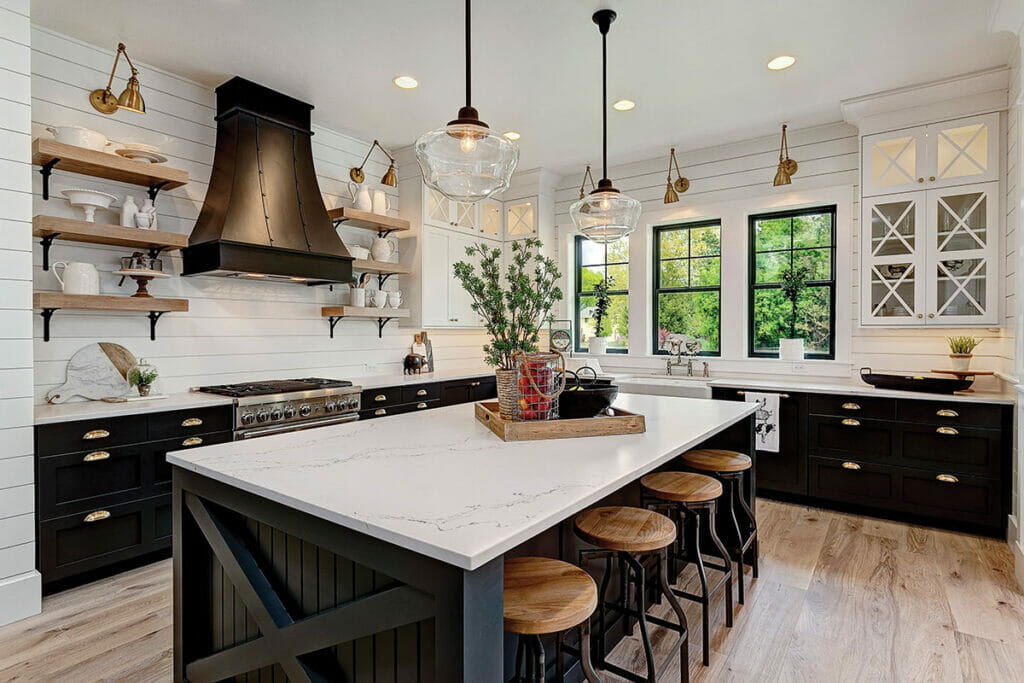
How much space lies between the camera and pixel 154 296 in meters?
3.41

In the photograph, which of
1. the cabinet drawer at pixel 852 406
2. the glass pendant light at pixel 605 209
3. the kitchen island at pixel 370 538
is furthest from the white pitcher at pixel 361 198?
the cabinet drawer at pixel 852 406

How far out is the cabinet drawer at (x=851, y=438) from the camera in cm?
360

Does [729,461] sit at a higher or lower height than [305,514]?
lower

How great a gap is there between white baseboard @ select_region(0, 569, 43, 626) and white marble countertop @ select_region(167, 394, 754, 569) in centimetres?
148

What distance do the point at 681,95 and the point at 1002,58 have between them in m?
1.85

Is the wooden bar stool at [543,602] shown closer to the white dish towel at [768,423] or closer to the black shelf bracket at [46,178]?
the white dish towel at [768,423]

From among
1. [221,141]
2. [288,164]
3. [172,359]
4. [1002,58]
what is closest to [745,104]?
[1002,58]

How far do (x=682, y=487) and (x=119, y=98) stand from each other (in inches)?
136

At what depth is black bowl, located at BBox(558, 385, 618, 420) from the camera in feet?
6.79

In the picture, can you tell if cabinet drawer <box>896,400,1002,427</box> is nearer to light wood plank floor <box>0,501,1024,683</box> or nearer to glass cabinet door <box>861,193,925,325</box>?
glass cabinet door <box>861,193,925,325</box>

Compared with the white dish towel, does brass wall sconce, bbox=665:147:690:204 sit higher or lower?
higher

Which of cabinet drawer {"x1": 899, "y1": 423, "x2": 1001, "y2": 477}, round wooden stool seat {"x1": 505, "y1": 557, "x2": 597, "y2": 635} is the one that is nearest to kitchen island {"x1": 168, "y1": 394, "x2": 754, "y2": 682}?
round wooden stool seat {"x1": 505, "y1": 557, "x2": 597, "y2": 635}

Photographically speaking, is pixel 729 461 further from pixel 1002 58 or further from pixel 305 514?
pixel 1002 58

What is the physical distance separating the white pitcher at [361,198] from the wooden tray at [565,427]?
2864 millimetres
